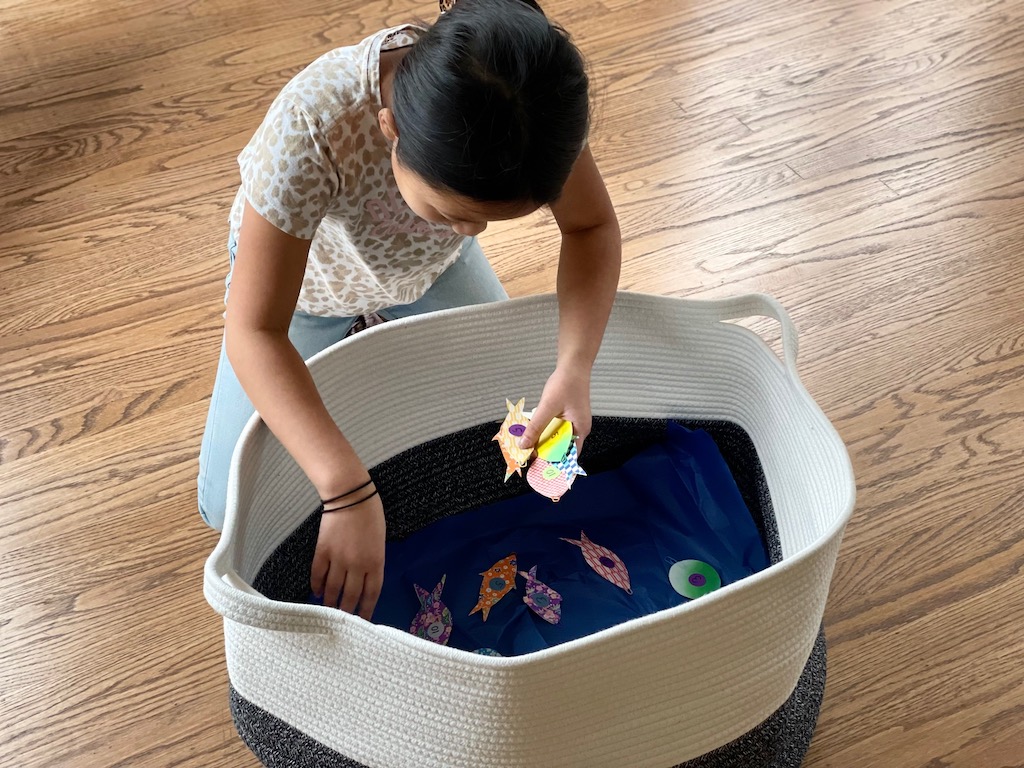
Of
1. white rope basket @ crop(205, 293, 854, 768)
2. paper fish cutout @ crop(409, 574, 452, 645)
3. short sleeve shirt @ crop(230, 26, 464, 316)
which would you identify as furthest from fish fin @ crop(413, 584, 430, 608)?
short sleeve shirt @ crop(230, 26, 464, 316)

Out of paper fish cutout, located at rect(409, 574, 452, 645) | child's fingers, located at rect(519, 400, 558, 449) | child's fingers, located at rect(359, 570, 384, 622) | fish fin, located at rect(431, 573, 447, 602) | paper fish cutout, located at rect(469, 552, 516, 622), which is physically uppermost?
child's fingers, located at rect(519, 400, 558, 449)

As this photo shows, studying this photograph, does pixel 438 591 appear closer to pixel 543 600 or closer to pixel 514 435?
pixel 543 600

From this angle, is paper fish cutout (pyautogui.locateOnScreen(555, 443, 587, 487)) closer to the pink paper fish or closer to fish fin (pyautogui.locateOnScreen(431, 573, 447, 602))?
the pink paper fish

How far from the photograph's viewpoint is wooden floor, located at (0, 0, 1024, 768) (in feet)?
3.40

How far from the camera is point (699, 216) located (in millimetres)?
1488

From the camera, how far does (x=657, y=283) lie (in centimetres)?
140

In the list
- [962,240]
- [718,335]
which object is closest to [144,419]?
[718,335]

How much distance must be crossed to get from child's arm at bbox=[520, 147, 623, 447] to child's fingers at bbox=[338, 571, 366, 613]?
0.60ft

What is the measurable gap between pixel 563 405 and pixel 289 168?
12.0 inches

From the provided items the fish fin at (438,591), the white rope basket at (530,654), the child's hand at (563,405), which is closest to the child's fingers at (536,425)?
the child's hand at (563,405)

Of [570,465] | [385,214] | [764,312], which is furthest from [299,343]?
[764,312]

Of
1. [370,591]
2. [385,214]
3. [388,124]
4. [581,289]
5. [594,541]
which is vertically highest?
[388,124]

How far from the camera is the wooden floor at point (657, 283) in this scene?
1.04 m

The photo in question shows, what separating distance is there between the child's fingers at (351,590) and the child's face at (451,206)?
29 centimetres
